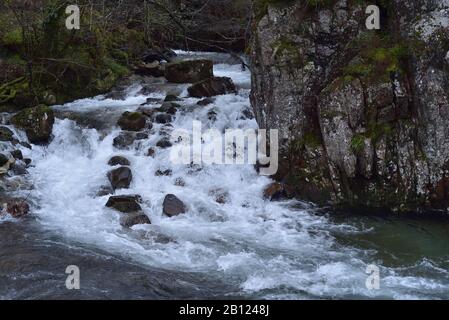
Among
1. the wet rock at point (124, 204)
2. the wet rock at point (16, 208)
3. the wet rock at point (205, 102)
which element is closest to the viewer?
the wet rock at point (16, 208)

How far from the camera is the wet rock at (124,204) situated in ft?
29.5

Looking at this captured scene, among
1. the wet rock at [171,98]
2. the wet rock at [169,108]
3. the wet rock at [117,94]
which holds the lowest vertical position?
the wet rock at [169,108]

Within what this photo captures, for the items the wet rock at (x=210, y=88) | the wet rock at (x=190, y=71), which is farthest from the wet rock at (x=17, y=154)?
the wet rock at (x=190, y=71)

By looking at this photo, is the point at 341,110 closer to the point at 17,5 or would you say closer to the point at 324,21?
the point at 324,21

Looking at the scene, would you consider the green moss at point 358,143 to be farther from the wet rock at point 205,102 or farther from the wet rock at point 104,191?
the wet rock at point 205,102

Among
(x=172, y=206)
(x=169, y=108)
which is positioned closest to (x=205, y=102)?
(x=169, y=108)

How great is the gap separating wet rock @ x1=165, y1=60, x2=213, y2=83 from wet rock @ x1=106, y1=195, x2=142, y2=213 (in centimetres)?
658

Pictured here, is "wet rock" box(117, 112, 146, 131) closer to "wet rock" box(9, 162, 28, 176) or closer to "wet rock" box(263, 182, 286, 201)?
"wet rock" box(9, 162, 28, 176)

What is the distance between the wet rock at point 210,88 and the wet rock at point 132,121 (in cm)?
202

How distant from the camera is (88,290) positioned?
6.34m

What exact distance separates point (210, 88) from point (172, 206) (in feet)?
17.2

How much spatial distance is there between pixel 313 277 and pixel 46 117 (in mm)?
7420

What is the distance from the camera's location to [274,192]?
9.64 meters
